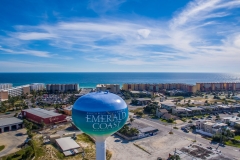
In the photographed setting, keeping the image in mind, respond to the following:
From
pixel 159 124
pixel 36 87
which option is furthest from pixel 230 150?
pixel 36 87

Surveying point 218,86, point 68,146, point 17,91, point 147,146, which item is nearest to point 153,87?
point 218,86

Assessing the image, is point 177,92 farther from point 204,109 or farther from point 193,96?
point 204,109

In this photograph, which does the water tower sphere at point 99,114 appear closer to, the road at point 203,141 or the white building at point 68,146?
the white building at point 68,146

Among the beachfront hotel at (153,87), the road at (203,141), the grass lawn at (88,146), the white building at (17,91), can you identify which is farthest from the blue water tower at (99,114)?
the beachfront hotel at (153,87)

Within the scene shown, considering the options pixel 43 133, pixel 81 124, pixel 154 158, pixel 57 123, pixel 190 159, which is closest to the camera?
pixel 81 124

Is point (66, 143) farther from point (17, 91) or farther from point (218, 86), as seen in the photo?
point (218, 86)

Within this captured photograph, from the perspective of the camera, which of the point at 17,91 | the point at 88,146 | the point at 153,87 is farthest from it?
the point at 153,87
